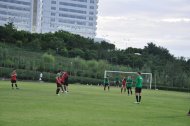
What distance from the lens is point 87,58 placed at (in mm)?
121875

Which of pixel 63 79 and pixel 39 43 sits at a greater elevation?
pixel 39 43

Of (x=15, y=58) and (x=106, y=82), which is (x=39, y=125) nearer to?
(x=106, y=82)

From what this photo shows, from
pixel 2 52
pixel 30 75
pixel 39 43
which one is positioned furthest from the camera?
pixel 39 43

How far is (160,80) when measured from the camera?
96.0 metres

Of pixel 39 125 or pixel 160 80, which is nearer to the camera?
pixel 39 125

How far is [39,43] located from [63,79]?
259ft

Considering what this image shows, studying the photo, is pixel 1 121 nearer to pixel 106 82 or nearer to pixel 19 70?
pixel 106 82

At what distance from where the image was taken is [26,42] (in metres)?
120

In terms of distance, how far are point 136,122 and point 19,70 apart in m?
65.6

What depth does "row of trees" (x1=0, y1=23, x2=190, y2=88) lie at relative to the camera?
9644 centimetres

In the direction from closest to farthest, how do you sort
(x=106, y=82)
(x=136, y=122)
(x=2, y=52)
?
1. (x=136, y=122)
2. (x=106, y=82)
3. (x=2, y=52)

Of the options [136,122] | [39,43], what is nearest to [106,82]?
[136,122]

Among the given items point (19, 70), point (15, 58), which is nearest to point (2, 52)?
point (15, 58)

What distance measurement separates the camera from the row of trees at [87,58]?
316ft
